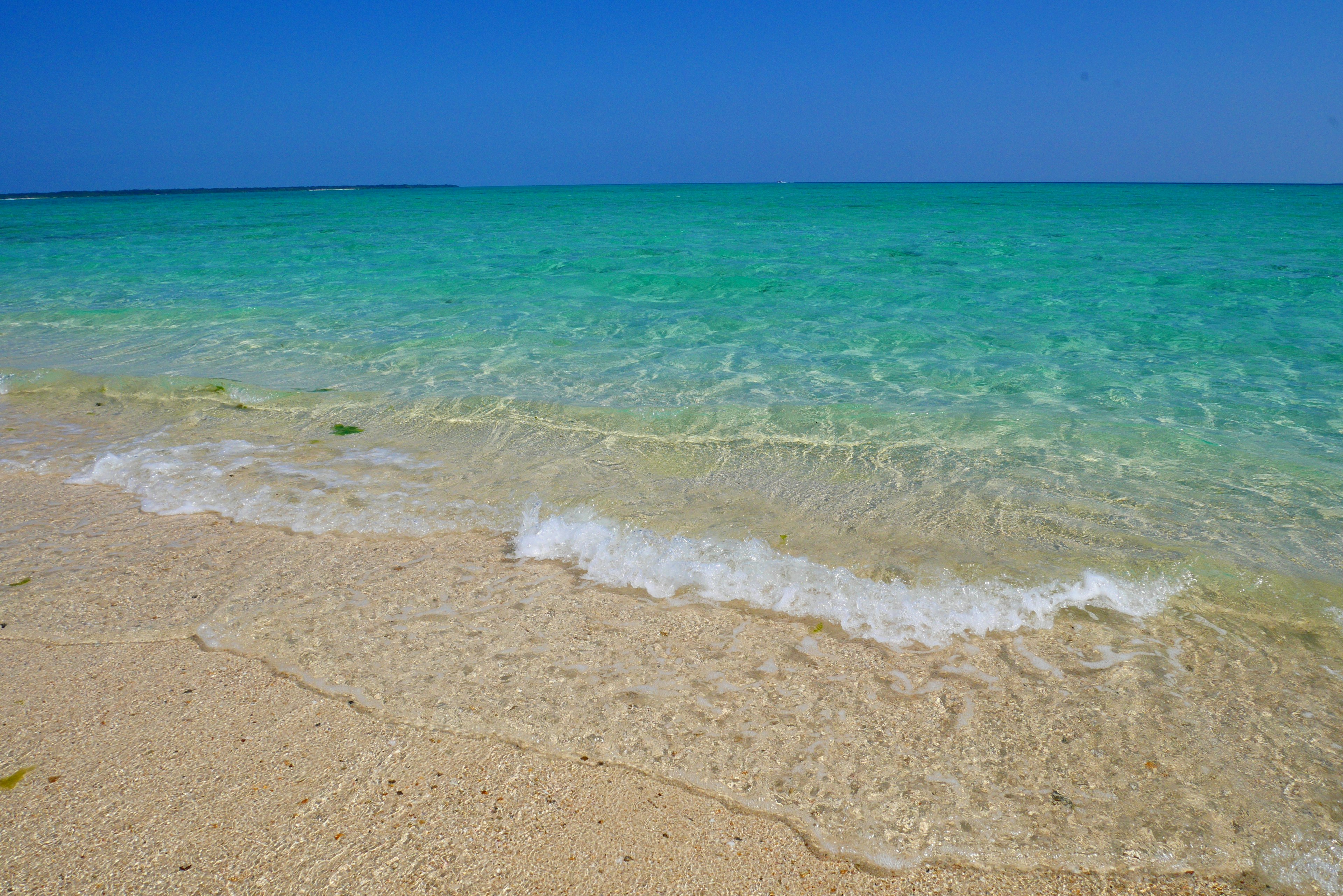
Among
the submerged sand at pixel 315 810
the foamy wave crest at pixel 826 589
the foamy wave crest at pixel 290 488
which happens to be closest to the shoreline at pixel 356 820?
the submerged sand at pixel 315 810

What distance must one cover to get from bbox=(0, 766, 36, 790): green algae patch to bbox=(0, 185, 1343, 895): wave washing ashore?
2.23 ft

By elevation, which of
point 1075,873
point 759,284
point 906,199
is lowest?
point 1075,873

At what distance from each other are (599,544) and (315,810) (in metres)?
1.79

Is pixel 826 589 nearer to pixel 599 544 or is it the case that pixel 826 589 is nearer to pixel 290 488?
pixel 599 544

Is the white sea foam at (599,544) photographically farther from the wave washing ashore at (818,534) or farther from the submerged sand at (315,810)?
the submerged sand at (315,810)

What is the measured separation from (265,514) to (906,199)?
5492cm

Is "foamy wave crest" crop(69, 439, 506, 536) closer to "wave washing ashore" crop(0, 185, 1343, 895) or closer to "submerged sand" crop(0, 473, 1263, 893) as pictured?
"wave washing ashore" crop(0, 185, 1343, 895)

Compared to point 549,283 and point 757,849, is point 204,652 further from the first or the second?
point 549,283

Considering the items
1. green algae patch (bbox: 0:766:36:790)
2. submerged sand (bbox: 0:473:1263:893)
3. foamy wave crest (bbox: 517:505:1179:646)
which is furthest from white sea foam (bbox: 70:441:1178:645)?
green algae patch (bbox: 0:766:36:790)

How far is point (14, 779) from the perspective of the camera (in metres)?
2.08

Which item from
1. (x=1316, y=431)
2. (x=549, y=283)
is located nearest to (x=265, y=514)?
(x=1316, y=431)

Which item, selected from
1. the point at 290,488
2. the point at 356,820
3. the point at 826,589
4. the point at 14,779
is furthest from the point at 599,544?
the point at 14,779

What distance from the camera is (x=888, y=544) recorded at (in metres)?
3.68

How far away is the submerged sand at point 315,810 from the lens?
1.82 m
